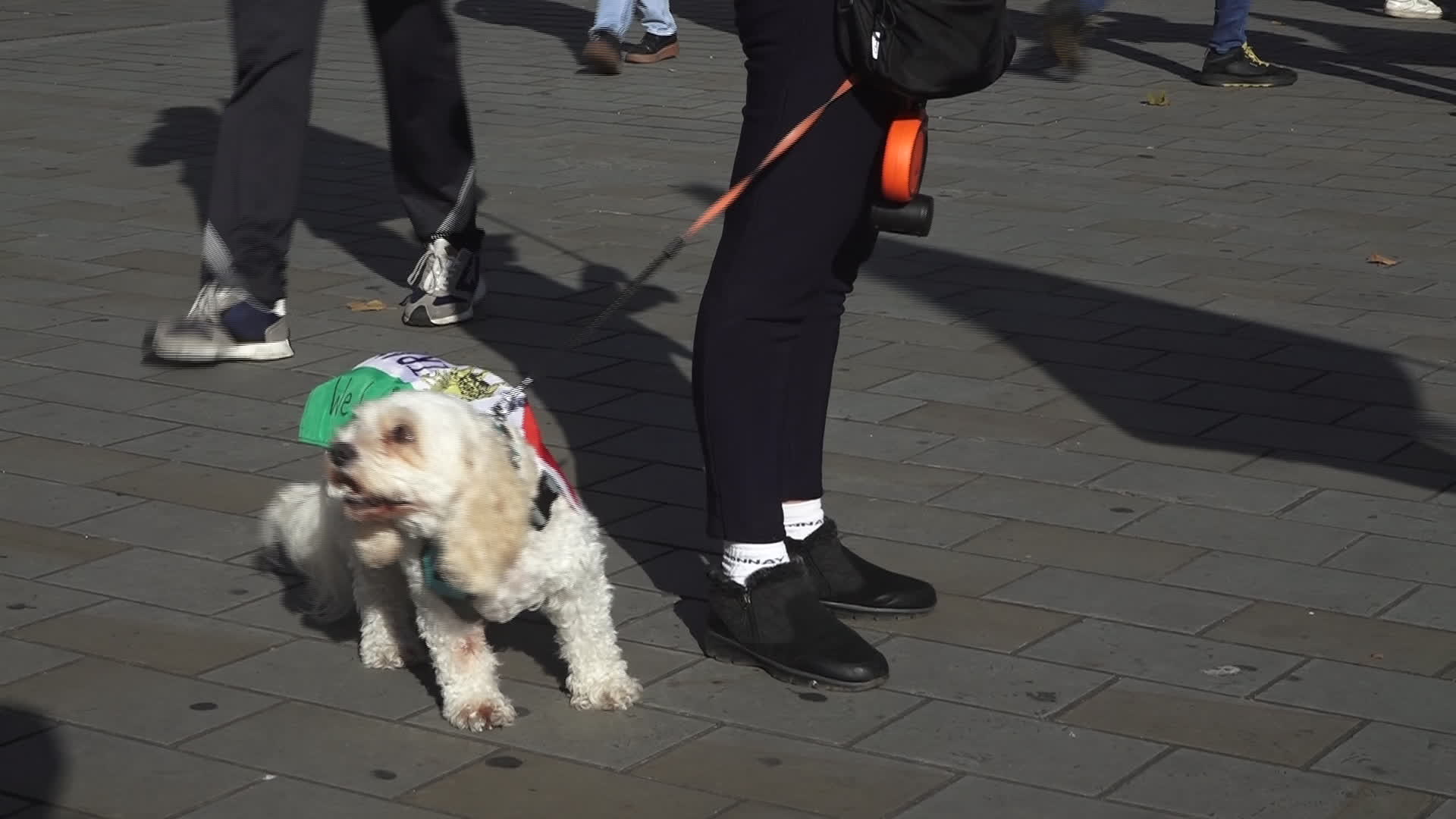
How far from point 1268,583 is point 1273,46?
876 centimetres

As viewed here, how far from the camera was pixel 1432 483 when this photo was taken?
4738 millimetres

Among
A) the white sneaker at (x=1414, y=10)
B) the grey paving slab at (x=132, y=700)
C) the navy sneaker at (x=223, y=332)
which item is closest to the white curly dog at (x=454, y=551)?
the grey paving slab at (x=132, y=700)

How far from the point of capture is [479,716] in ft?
11.1

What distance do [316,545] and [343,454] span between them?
75cm

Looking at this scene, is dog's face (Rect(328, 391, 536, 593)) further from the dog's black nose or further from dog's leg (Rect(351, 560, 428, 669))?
dog's leg (Rect(351, 560, 428, 669))

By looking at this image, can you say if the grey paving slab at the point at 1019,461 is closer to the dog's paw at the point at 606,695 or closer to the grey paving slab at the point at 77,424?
the dog's paw at the point at 606,695

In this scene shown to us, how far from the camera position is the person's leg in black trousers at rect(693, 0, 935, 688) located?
11.5ft

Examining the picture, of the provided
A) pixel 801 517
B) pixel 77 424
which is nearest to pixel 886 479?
pixel 801 517

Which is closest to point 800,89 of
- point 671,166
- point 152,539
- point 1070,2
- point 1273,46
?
point 152,539

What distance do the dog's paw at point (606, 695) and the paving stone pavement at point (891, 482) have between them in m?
0.04

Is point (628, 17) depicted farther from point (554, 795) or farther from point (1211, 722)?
point (554, 795)

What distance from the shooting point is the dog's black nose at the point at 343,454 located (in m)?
3.04

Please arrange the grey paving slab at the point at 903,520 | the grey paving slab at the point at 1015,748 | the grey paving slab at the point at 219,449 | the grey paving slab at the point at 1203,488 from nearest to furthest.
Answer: the grey paving slab at the point at 1015,748 < the grey paving slab at the point at 903,520 < the grey paving slab at the point at 1203,488 < the grey paving slab at the point at 219,449

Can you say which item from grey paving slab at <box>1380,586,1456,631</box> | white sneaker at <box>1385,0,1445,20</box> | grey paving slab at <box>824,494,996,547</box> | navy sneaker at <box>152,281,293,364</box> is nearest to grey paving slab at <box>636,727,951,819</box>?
grey paving slab at <box>824,494,996,547</box>
